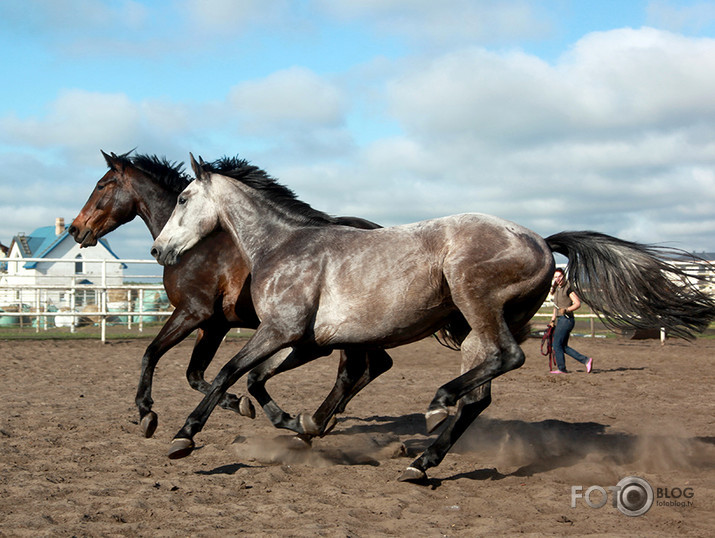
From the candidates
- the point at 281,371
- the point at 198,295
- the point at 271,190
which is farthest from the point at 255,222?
the point at 198,295

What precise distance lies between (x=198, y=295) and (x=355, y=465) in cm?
218

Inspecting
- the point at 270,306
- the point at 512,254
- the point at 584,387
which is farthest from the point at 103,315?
the point at 512,254

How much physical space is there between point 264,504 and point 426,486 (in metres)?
1.07

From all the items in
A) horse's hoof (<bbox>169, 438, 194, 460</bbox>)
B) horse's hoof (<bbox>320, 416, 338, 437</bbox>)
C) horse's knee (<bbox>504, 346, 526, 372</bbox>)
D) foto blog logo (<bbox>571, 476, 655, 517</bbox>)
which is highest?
horse's knee (<bbox>504, 346, 526, 372</bbox>)

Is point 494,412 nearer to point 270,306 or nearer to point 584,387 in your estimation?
point 584,387

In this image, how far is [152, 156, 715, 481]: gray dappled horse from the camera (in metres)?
4.34

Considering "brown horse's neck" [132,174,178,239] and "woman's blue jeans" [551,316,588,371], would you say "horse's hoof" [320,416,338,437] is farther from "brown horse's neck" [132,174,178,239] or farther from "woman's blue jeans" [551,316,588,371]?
"woman's blue jeans" [551,316,588,371]

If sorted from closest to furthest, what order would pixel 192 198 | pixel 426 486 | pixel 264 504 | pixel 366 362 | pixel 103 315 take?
pixel 264 504, pixel 426 486, pixel 192 198, pixel 366 362, pixel 103 315

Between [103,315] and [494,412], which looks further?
[103,315]

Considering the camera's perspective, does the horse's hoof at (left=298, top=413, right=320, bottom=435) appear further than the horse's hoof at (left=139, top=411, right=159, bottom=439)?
No

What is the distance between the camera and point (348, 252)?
15.1ft

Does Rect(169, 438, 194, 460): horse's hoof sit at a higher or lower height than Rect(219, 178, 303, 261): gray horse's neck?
lower

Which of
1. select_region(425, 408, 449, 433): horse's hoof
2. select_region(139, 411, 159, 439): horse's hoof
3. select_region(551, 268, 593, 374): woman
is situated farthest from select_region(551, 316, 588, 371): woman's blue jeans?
select_region(139, 411, 159, 439): horse's hoof

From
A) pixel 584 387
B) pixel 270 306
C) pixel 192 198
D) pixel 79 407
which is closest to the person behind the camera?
pixel 270 306
